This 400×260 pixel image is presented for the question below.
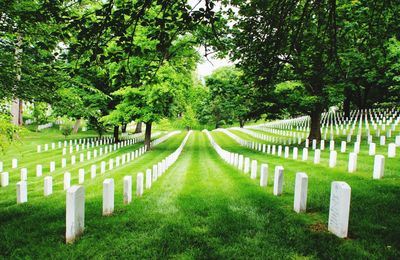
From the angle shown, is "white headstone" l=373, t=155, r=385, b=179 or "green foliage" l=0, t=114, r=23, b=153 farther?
"white headstone" l=373, t=155, r=385, b=179

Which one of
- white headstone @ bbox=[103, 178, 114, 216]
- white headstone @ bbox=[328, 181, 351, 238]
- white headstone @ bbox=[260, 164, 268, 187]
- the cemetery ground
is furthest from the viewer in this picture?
white headstone @ bbox=[260, 164, 268, 187]

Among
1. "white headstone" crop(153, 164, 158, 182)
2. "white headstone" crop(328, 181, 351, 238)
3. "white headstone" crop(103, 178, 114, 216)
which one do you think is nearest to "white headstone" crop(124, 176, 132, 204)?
"white headstone" crop(103, 178, 114, 216)

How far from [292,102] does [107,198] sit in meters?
17.4

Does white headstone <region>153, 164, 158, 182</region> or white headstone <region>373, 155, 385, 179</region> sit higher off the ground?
white headstone <region>373, 155, 385, 179</region>

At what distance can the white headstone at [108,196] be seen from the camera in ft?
17.8

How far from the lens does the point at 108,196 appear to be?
5.54 meters

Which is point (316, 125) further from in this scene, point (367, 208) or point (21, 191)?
point (21, 191)

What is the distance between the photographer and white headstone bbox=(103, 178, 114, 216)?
17.8 feet

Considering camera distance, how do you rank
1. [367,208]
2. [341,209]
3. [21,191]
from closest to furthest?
[341,209] < [367,208] < [21,191]

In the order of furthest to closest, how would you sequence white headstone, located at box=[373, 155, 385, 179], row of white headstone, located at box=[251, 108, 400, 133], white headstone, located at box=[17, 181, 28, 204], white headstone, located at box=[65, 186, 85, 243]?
row of white headstone, located at box=[251, 108, 400, 133] → white headstone, located at box=[373, 155, 385, 179] → white headstone, located at box=[17, 181, 28, 204] → white headstone, located at box=[65, 186, 85, 243]

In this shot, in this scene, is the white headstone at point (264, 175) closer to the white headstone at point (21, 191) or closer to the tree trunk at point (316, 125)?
the white headstone at point (21, 191)

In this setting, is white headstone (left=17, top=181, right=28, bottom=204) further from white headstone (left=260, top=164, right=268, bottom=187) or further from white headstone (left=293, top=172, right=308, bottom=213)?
white headstone (left=293, top=172, right=308, bottom=213)

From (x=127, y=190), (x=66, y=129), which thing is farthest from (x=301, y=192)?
(x=66, y=129)

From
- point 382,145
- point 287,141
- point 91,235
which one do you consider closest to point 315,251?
point 91,235
